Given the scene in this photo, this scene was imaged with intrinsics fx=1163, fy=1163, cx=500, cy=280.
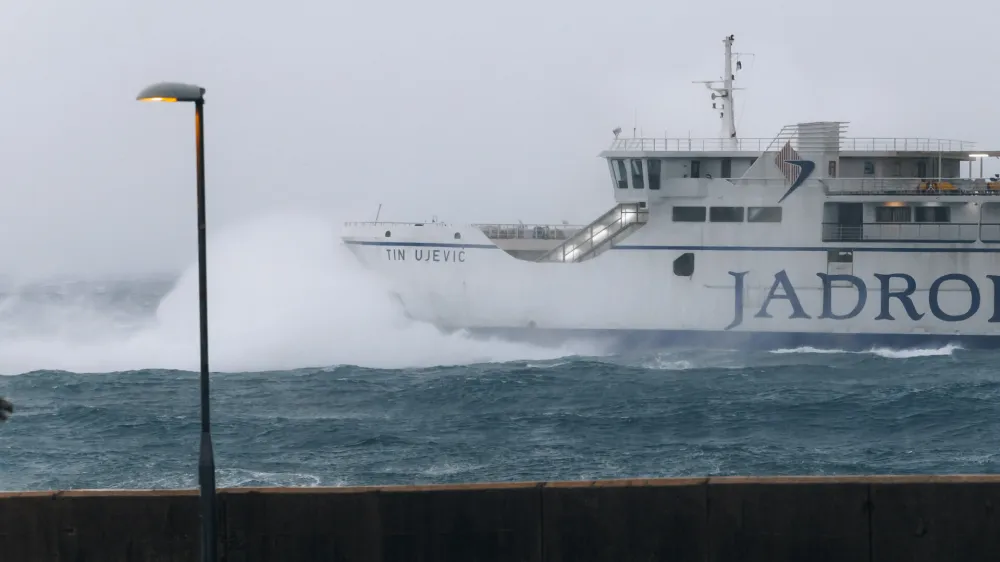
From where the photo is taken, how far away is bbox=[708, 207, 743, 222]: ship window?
119 ft

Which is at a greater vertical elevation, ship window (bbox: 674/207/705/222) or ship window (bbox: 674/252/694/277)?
ship window (bbox: 674/207/705/222)

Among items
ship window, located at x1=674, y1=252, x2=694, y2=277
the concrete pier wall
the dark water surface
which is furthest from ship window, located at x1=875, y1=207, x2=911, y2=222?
the concrete pier wall

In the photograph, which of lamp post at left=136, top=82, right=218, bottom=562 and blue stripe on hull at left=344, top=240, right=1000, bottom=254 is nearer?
lamp post at left=136, top=82, right=218, bottom=562

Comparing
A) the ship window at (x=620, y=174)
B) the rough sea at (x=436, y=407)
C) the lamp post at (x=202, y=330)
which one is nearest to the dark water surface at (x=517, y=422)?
the rough sea at (x=436, y=407)

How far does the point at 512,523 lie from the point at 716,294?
25.9 m

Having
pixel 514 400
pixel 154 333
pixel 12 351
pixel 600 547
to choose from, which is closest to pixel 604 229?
pixel 514 400

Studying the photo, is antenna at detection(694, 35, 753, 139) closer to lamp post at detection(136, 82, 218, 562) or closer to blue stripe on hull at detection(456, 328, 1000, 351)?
blue stripe on hull at detection(456, 328, 1000, 351)

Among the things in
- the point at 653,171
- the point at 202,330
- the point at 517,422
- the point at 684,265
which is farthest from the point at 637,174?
the point at 202,330

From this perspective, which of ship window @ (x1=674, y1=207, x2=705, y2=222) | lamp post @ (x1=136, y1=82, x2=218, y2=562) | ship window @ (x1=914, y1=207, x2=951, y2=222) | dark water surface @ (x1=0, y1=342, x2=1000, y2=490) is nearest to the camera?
lamp post @ (x1=136, y1=82, x2=218, y2=562)

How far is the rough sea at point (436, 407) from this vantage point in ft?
67.9

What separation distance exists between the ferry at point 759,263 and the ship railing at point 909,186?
0.05 m

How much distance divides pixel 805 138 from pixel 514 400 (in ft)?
49.0

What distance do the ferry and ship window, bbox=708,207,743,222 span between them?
0.10 feet

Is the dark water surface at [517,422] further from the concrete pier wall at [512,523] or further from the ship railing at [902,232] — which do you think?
the concrete pier wall at [512,523]
